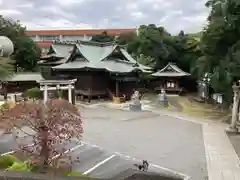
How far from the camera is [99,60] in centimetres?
3519

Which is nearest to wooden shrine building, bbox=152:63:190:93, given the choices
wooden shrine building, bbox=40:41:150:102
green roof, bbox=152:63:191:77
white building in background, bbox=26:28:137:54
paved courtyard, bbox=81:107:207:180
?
green roof, bbox=152:63:191:77

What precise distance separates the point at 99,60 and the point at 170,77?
1098cm

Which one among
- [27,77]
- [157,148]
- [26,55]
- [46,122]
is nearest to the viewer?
[46,122]

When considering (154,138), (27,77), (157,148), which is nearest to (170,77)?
(27,77)

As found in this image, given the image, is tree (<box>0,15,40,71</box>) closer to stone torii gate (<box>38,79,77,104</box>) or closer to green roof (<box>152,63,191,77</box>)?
stone torii gate (<box>38,79,77,104</box>)

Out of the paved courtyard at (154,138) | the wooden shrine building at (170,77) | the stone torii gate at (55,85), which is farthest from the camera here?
the wooden shrine building at (170,77)

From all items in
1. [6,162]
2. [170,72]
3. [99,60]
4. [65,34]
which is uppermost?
[65,34]

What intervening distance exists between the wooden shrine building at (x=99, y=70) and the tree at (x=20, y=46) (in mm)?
6940

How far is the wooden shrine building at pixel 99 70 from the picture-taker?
33312 mm

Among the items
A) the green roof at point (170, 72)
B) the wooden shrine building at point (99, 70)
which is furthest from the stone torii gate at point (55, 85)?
the green roof at point (170, 72)

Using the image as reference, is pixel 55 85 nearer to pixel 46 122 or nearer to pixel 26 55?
pixel 26 55

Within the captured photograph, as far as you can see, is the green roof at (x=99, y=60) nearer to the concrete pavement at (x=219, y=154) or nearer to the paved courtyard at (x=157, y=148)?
the paved courtyard at (x=157, y=148)

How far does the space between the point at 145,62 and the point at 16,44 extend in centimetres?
1767

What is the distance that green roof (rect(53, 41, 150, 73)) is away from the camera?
3366cm
